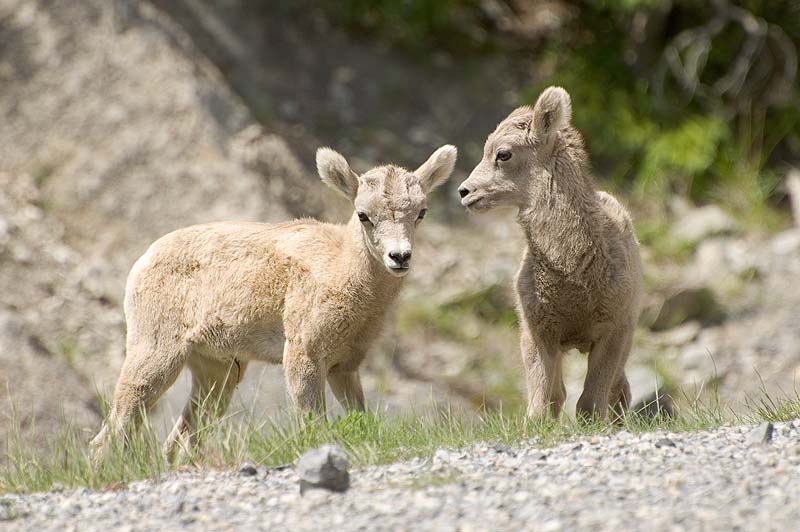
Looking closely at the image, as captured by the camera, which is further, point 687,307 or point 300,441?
point 687,307

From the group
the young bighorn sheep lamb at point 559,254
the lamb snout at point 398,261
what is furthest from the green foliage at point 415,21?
the lamb snout at point 398,261

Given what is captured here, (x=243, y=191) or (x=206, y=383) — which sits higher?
(x=243, y=191)

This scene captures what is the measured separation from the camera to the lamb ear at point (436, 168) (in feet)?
29.6

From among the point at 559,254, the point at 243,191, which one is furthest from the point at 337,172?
the point at 243,191

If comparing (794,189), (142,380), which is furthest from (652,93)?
(142,380)

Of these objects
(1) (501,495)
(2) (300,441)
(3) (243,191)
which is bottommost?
(1) (501,495)

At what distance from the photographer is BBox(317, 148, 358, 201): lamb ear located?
8.96m

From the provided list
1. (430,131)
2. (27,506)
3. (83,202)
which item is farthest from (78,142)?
(27,506)

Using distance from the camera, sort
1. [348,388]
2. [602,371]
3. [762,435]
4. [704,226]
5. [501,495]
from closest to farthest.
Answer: [501,495], [762,435], [602,371], [348,388], [704,226]

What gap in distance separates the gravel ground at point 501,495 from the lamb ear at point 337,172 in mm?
2864

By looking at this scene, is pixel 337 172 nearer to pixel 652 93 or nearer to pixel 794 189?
pixel 652 93

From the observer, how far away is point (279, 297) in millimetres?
8859

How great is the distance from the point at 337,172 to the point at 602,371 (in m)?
2.49

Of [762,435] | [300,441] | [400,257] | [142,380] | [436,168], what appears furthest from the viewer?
[436,168]
